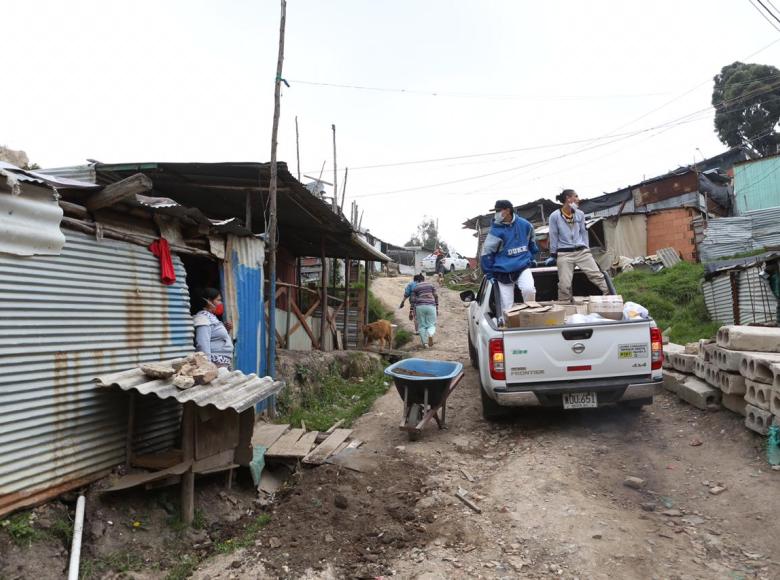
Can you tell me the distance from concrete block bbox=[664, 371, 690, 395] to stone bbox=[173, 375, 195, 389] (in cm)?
611

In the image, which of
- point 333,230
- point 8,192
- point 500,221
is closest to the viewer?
point 8,192

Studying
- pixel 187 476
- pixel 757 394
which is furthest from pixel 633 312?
pixel 187 476

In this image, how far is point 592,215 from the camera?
26859 millimetres

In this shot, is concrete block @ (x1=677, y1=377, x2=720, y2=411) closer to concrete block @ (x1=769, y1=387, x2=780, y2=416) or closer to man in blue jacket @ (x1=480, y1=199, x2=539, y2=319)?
concrete block @ (x1=769, y1=387, x2=780, y2=416)

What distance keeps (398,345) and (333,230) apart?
665 centimetres

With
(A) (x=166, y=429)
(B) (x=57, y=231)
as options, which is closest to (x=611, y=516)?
(A) (x=166, y=429)

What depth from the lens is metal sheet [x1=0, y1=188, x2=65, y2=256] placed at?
3607 millimetres

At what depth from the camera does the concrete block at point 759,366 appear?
4.71 meters

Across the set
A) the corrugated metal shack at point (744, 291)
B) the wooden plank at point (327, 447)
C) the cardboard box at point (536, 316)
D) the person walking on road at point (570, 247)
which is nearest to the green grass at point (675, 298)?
the corrugated metal shack at point (744, 291)

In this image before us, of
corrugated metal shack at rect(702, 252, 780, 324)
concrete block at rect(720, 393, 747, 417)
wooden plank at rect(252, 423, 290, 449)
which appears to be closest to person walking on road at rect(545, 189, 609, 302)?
concrete block at rect(720, 393, 747, 417)

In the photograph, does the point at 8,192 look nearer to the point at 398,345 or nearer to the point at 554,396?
the point at 554,396

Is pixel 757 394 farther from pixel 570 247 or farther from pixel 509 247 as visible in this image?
pixel 509 247

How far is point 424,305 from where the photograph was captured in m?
13.3

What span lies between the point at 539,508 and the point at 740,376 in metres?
2.99
